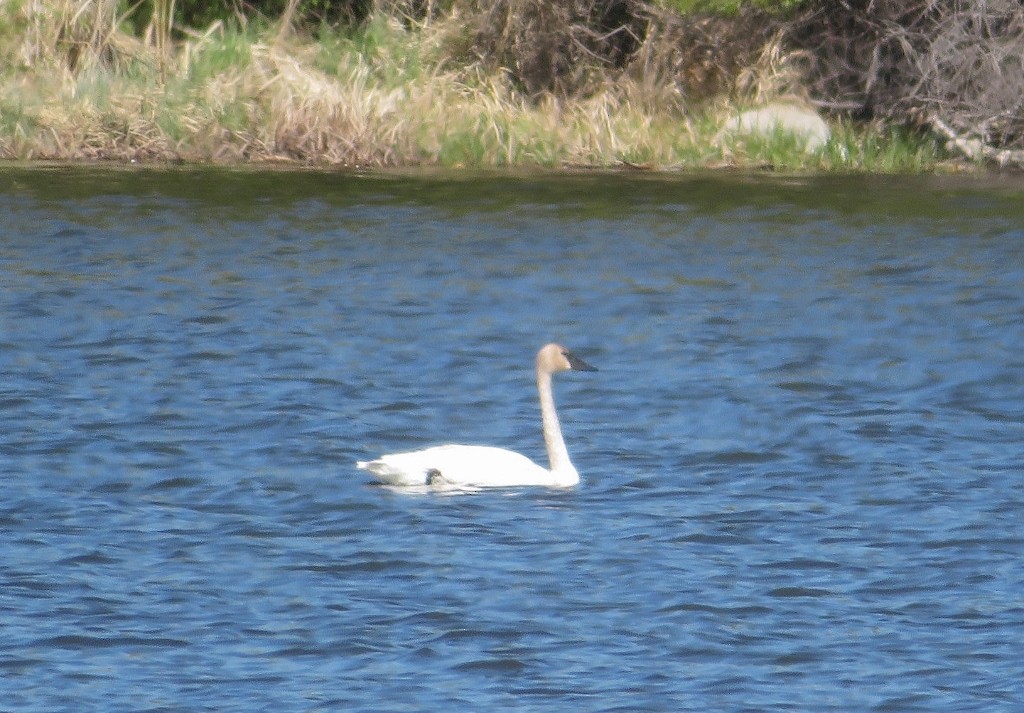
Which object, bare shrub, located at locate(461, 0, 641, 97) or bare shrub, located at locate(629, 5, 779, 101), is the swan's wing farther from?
bare shrub, located at locate(629, 5, 779, 101)

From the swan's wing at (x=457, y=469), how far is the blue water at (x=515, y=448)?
0.36ft

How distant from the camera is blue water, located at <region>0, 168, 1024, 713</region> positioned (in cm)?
683

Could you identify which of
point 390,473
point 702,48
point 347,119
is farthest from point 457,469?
point 702,48

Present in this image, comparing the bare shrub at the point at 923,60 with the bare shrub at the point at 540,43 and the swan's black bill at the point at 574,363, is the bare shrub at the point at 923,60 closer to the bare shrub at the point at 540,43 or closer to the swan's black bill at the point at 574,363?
the bare shrub at the point at 540,43

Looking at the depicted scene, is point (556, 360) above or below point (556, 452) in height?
above

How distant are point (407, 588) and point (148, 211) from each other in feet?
40.3

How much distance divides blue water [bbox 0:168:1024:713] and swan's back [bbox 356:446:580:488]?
0.11m

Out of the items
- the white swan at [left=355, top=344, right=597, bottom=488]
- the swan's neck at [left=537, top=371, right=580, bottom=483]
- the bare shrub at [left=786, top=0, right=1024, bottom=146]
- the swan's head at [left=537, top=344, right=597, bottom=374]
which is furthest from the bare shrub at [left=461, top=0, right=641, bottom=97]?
the white swan at [left=355, top=344, right=597, bottom=488]

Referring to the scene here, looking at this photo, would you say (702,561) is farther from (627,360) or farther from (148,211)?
(148,211)

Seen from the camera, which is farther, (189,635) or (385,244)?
(385,244)

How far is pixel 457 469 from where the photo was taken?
9461 mm

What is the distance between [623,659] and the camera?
6.86 m

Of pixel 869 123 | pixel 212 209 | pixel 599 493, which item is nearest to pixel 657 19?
pixel 869 123

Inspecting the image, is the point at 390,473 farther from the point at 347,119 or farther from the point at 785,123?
the point at 785,123
